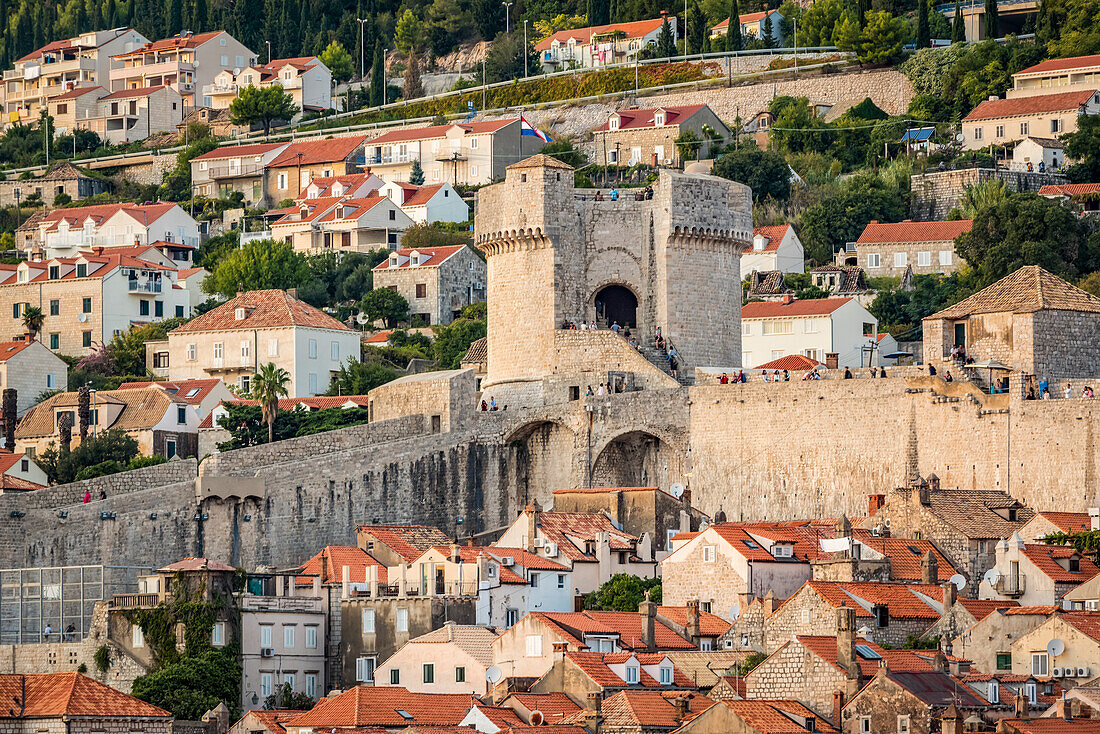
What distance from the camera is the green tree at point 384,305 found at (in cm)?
9425

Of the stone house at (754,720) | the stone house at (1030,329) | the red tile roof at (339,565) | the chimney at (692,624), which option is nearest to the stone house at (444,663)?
the chimney at (692,624)

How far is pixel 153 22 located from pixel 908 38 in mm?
60620

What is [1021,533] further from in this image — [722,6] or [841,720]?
[722,6]

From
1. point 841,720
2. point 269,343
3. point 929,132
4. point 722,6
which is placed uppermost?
point 722,6

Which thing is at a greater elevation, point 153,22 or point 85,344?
point 153,22

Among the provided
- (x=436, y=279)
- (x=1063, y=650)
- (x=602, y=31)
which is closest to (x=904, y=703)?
(x=1063, y=650)

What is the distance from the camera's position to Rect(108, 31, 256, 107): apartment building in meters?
140

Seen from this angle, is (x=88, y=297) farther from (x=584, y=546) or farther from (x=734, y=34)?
(x=584, y=546)

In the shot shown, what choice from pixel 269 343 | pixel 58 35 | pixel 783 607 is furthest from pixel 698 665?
pixel 58 35

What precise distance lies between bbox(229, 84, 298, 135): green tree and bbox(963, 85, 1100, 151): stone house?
42969 mm

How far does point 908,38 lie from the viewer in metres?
112

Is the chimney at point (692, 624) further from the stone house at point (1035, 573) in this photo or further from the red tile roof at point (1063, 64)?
the red tile roof at point (1063, 64)

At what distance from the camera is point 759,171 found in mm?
98188

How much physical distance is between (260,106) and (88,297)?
36.1 meters
